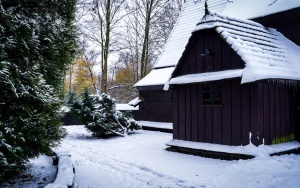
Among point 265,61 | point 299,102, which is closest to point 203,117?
point 265,61

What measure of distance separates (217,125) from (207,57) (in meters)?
2.52

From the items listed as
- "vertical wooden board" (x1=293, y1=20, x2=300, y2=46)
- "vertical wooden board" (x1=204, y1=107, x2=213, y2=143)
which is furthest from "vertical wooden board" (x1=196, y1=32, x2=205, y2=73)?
"vertical wooden board" (x1=293, y1=20, x2=300, y2=46)

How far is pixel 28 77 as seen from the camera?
20.2ft

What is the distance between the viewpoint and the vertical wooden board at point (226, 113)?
10.1m

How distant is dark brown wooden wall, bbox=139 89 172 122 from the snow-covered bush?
242cm

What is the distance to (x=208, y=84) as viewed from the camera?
1084 centimetres

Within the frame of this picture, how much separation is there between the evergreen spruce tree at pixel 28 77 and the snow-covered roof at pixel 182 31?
12.2 meters

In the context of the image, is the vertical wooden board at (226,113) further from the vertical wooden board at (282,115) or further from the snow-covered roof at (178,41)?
the snow-covered roof at (178,41)

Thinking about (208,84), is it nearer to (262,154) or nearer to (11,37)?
(262,154)

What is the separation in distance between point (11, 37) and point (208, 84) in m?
7.02

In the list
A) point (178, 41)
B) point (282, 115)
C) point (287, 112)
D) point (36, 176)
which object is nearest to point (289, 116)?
point (287, 112)

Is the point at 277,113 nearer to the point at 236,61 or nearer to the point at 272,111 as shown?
the point at 272,111

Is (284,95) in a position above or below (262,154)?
above

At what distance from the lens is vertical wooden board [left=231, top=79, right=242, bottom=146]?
32.1ft
